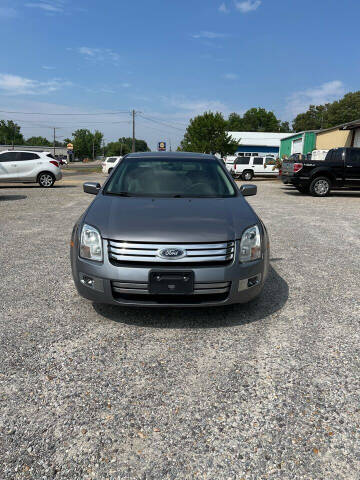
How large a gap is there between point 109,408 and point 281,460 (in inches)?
39.4

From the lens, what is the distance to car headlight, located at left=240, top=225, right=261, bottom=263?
3.07 meters

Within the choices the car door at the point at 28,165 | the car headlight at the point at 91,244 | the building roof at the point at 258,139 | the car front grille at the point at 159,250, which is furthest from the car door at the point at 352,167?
the building roof at the point at 258,139

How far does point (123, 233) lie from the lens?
2984 mm

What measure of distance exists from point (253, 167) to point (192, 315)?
24.3 m

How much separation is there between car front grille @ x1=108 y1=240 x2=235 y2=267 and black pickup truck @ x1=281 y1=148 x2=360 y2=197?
12.3 metres

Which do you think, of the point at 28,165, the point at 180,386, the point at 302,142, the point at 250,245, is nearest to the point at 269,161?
the point at 302,142

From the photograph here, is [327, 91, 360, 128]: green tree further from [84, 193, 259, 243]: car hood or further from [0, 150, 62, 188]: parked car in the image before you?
[84, 193, 259, 243]: car hood

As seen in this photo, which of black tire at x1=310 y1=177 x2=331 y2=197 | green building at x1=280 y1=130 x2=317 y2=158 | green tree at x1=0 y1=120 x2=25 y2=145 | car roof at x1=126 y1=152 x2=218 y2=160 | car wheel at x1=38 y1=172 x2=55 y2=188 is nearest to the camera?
car roof at x1=126 y1=152 x2=218 y2=160

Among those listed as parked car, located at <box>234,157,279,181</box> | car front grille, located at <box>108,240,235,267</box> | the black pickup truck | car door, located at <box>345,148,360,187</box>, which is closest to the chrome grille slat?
car front grille, located at <box>108,240,235,267</box>

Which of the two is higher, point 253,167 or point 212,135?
point 212,135

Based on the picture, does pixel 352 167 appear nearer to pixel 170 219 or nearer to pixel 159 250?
pixel 170 219

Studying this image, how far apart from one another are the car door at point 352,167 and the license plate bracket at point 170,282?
1318 centimetres

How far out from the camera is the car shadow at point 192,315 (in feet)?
10.7

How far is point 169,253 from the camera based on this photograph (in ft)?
9.40
